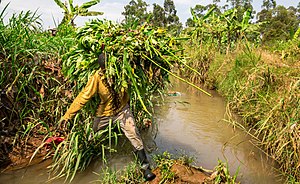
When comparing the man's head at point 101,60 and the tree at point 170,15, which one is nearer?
the man's head at point 101,60

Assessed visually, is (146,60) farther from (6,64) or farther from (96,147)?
(6,64)

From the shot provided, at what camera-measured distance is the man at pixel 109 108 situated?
2.71m

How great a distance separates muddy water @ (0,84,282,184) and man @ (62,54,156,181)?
0.68 m

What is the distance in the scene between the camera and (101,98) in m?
2.82

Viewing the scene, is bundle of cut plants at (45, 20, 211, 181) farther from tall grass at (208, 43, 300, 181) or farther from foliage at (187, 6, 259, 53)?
foliage at (187, 6, 259, 53)

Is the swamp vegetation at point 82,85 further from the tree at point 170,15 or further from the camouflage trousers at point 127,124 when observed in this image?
the tree at point 170,15

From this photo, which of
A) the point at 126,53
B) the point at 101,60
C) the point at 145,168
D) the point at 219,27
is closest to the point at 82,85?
the point at 101,60

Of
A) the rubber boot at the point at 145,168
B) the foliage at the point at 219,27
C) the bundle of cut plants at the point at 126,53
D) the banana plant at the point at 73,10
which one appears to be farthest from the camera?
the foliage at the point at 219,27

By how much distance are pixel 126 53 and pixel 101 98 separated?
60cm

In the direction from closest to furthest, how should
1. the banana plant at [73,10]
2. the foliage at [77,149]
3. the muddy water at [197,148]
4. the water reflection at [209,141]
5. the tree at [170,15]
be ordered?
the foliage at [77,149], the muddy water at [197,148], the water reflection at [209,141], the banana plant at [73,10], the tree at [170,15]

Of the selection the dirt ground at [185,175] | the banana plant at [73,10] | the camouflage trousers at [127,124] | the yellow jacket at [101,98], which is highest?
the banana plant at [73,10]

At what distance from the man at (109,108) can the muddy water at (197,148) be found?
0.68m

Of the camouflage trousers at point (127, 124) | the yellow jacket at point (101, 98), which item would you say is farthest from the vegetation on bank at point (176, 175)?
the yellow jacket at point (101, 98)

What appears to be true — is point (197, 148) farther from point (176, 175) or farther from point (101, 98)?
point (101, 98)
